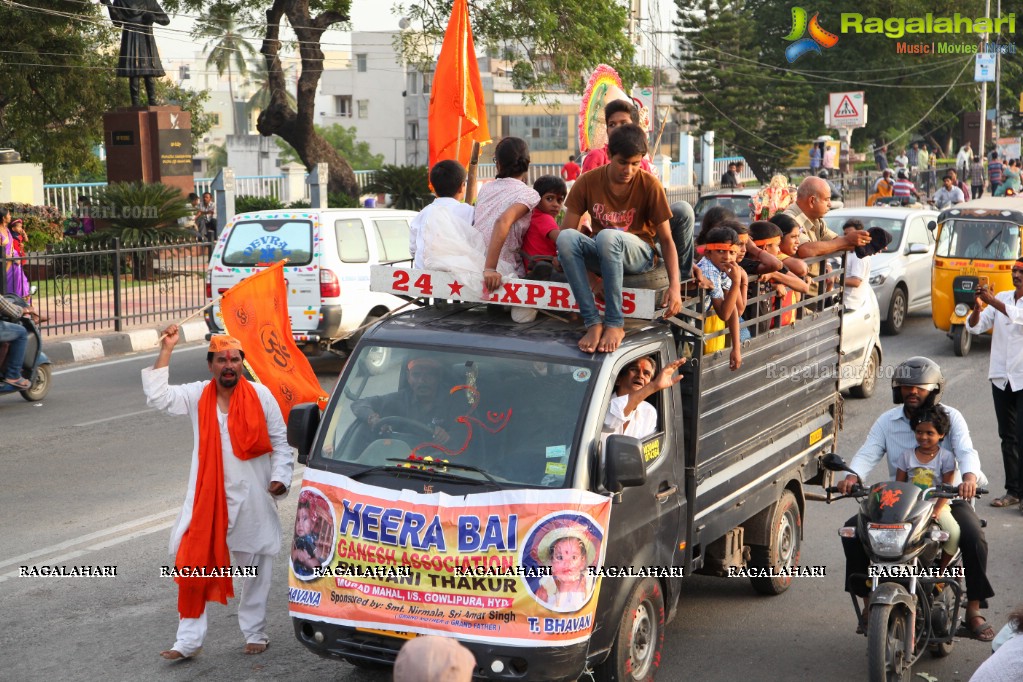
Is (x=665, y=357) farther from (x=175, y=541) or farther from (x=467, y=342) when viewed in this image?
(x=175, y=541)

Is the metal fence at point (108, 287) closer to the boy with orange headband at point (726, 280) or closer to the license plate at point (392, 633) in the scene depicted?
the boy with orange headband at point (726, 280)

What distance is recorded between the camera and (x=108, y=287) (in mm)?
18609

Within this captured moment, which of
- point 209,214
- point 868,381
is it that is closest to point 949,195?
point 209,214

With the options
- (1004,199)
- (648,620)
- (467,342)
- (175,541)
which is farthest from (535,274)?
(1004,199)

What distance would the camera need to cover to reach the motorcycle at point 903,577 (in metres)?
5.37

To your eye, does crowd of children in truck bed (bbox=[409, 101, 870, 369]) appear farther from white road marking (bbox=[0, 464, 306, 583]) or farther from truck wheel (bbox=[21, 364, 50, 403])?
truck wheel (bbox=[21, 364, 50, 403])

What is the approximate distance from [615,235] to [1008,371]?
4.91 meters

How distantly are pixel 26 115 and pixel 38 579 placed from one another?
3237 cm

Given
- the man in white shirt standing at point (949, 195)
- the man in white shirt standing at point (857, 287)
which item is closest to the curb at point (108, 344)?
the man in white shirt standing at point (857, 287)

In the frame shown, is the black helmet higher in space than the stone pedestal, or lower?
lower

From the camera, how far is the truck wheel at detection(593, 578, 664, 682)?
5.11 meters

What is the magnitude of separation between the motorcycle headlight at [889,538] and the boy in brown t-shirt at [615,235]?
54.0 inches

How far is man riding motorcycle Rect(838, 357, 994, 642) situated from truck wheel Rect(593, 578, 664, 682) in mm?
1075

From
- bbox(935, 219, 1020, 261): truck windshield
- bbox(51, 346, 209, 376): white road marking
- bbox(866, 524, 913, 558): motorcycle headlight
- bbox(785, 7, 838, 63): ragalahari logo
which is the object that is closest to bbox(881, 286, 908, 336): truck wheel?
bbox(935, 219, 1020, 261): truck windshield
